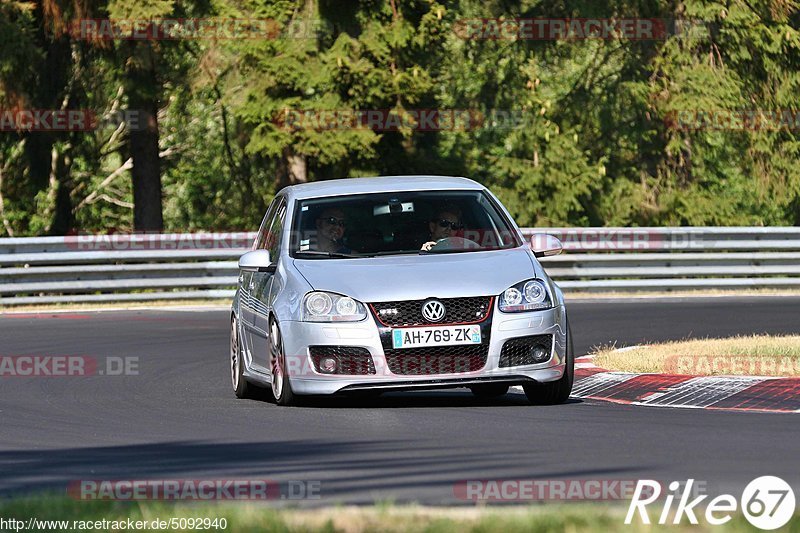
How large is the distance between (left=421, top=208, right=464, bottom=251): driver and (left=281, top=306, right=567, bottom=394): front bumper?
1158 millimetres

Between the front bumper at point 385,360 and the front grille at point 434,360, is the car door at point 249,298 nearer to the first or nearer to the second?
the front bumper at point 385,360

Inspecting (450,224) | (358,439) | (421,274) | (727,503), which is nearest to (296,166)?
(450,224)

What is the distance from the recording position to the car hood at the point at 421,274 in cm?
1118

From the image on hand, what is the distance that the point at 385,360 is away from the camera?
11.2 metres

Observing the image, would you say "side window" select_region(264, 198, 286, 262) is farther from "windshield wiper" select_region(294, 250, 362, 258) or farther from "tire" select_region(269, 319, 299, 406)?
"tire" select_region(269, 319, 299, 406)

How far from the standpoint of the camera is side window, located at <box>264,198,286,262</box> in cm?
1258

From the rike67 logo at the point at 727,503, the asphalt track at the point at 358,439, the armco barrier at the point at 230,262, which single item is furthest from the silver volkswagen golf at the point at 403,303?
the armco barrier at the point at 230,262

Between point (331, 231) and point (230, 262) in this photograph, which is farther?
point (230, 262)

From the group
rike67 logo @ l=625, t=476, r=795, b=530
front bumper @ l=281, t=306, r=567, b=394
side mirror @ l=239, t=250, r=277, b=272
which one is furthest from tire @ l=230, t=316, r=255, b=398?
rike67 logo @ l=625, t=476, r=795, b=530

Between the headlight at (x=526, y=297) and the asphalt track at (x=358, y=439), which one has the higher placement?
the headlight at (x=526, y=297)

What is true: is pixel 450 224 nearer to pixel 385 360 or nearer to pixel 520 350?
pixel 520 350

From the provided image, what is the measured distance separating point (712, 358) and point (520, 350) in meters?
3.50

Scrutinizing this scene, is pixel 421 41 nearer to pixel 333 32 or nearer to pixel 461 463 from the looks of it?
pixel 333 32

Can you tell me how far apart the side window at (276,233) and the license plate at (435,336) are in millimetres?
1601
